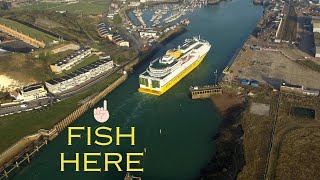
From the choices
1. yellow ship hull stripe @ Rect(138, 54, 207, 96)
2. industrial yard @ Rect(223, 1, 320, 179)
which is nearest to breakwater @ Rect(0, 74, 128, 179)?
yellow ship hull stripe @ Rect(138, 54, 207, 96)

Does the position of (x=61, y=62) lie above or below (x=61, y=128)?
above

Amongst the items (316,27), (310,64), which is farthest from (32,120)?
(316,27)

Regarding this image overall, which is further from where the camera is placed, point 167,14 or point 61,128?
point 167,14

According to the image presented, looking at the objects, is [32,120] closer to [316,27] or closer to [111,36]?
[111,36]

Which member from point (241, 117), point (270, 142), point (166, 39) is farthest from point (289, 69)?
point (166, 39)

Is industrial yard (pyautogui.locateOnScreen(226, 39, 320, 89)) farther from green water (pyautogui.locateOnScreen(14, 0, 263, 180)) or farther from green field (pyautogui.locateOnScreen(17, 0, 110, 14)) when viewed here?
green field (pyautogui.locateOnScreen(17, 0, 110, 14))

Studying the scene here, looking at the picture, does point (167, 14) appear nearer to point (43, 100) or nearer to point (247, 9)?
point (247, 9)

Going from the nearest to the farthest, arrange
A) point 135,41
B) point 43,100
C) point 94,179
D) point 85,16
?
1. point 94,179
2. point 43,100
3. point 135,41
4. point 85,16
